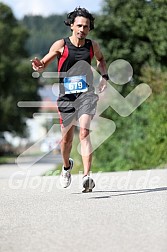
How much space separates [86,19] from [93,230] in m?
3.59

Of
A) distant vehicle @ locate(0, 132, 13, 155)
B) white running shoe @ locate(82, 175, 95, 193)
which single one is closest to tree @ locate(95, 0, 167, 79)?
white running shoe @ locate(82, 175, 95, 193)

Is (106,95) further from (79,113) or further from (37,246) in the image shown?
(37,246)

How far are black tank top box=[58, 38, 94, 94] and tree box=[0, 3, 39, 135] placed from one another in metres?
51.3

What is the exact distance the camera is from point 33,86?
67.7 meters

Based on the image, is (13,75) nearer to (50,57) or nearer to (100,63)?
(100,63)

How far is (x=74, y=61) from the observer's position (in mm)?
9047

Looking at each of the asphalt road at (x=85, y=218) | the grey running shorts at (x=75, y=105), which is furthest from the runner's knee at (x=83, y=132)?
the asphalt road at (x=85, y=218)

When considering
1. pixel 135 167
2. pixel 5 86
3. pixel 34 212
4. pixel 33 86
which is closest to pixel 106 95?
pixel 135 167

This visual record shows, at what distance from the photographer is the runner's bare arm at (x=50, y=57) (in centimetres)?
888

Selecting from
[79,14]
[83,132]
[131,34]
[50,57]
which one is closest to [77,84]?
[50,57]

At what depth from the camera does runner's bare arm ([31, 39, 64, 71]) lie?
29.1 feet

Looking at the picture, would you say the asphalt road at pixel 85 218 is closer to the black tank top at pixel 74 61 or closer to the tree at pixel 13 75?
the black tank top at pixel 74 61

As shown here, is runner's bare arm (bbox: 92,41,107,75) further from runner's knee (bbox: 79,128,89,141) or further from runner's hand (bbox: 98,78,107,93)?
runner's knee (bbox: 79,128,89,141)

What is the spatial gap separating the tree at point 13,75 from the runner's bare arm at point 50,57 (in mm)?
51341
